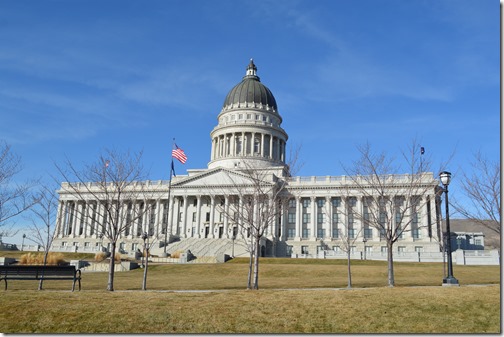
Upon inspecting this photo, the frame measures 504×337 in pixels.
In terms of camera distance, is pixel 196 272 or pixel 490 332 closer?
pixel 490 332

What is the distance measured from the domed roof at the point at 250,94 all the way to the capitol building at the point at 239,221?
6.61 metres

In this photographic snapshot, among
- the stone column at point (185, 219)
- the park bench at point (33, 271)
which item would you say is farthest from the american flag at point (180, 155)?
the park bench at point (33, 271)

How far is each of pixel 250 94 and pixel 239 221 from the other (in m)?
42.4

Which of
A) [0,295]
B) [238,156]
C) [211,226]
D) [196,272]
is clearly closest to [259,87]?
[238,156]

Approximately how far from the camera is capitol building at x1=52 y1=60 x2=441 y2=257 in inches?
3002

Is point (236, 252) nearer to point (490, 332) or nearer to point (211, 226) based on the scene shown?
point (211, 226)

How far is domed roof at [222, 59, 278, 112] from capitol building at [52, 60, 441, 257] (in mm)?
6613

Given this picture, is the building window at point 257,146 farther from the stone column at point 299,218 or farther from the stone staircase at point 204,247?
the stone staircase at point 204,247

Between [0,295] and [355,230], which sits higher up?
[355,230]

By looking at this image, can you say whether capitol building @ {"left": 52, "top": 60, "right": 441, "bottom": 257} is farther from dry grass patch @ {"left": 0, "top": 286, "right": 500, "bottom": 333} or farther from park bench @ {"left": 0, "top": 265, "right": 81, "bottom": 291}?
dry grass patch @ {"left": 0, "top": 286, "right": 500, "bottom": 333}

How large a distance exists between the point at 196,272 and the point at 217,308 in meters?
30.2

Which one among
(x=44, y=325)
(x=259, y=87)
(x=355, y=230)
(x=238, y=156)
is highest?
(x=259, y=87)

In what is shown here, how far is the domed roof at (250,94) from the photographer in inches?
4254

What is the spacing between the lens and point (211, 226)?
281ft
